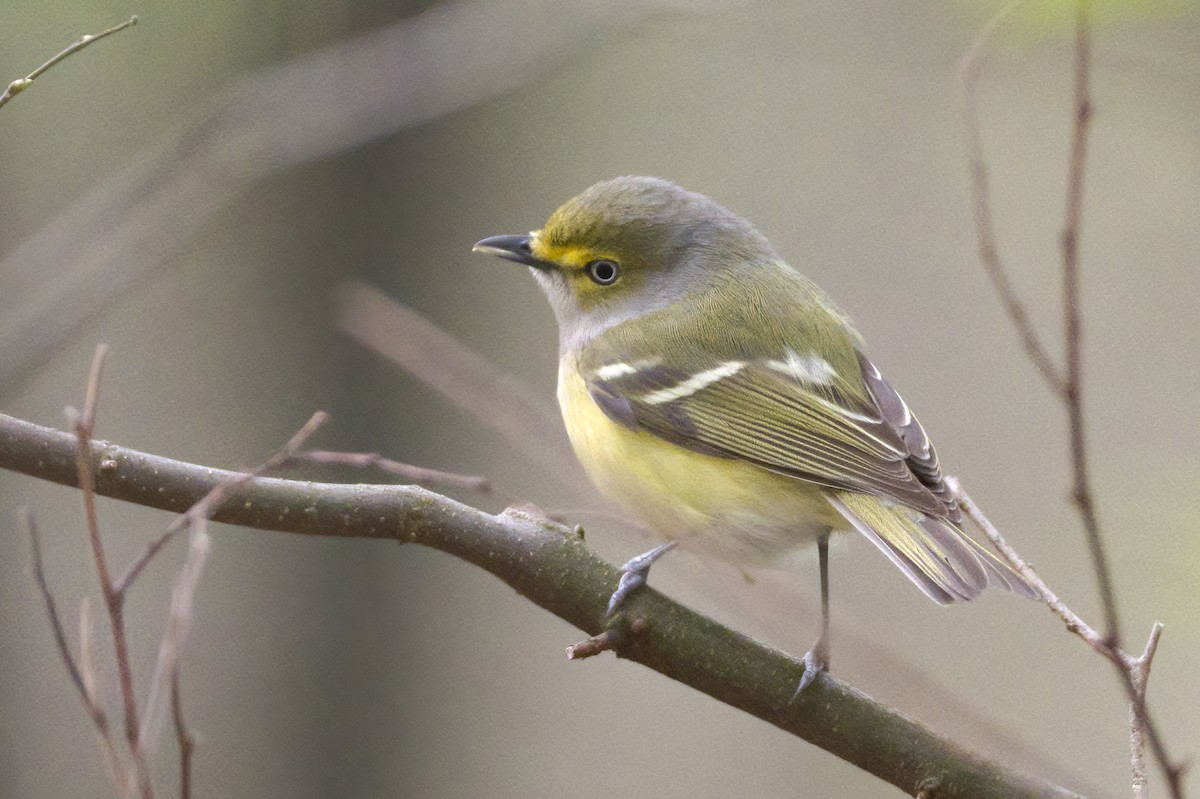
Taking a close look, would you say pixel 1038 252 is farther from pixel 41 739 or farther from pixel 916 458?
pixel 41 739

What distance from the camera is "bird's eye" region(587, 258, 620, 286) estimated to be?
3.36m

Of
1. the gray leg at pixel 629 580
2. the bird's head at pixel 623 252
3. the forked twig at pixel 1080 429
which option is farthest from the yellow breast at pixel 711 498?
the forked twig at pixel 1080 429

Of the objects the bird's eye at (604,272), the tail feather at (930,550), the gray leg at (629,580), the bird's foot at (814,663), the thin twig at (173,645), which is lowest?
the bird's foot at (814,663)

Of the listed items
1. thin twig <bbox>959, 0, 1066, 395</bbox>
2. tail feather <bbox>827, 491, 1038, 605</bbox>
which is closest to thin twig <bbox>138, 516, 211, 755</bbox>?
thin twig <bbox>959, 0, 1066, 395</bbox>

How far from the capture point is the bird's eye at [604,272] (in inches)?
132

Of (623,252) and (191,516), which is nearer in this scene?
(191,516)

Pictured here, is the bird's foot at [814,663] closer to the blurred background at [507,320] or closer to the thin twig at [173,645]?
the blurred background at [507,320]

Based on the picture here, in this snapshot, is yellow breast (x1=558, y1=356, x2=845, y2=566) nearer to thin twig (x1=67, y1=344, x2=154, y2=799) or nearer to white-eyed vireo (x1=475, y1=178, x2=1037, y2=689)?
white-eyed vireo (x1=475, y1=178, x2=1037, y2=689)

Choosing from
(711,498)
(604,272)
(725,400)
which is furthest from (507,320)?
(711,498)

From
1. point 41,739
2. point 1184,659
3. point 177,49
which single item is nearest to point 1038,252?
point 1184,659

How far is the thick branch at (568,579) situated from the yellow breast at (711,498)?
522 mm

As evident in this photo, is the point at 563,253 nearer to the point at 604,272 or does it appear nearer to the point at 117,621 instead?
the point at 604,272

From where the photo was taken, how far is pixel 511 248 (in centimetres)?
331

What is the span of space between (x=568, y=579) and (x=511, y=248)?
1305 mm
